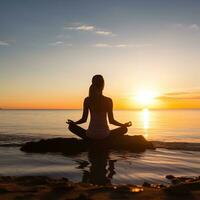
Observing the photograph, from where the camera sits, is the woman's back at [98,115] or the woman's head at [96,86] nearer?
the woman's head at [96,86]

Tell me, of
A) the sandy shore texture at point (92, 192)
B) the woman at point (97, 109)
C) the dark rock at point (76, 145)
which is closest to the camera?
the sandy shore texture at point (92, 192)

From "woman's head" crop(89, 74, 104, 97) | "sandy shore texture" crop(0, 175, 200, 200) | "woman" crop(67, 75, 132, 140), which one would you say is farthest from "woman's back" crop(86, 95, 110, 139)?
"sandy shore texture" crop(0, 175, 200, 200)

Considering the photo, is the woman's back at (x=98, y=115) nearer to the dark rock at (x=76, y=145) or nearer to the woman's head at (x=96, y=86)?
the woman's head at (x=96, y=86)

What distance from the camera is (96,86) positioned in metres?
12.4

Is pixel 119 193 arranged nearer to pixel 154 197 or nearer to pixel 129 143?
pixel 154 197

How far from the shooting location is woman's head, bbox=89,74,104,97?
480 inches

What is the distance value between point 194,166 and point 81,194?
635 cm

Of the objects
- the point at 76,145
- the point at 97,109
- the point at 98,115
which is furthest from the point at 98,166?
the point at 76,145

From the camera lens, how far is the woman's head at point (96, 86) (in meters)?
12.2

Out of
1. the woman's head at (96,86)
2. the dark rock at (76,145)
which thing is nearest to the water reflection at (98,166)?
the dark rock at (76,145)

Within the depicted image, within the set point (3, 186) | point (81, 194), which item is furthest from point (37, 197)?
point (3, 186)

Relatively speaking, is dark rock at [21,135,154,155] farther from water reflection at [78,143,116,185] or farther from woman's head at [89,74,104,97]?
woman's head at [89,74,104,97]

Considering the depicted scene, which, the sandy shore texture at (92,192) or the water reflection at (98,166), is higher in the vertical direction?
the sandy shore texture at (92,192)

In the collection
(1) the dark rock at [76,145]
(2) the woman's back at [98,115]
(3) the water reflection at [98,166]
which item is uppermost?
(2) the woman's back at [98,115]
